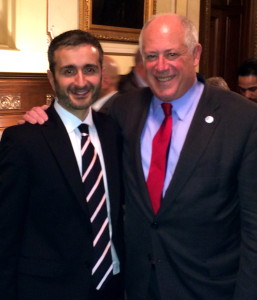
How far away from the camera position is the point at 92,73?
1.69 metres

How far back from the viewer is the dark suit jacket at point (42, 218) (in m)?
1.54

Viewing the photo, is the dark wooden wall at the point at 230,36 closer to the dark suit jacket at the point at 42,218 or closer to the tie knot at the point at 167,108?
the tie knot at the point at 167,108

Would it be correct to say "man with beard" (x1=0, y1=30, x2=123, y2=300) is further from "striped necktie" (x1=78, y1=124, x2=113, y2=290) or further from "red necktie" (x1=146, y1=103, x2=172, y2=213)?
"red necktie" (x1=146, y1=103, x2=172, y2=213)

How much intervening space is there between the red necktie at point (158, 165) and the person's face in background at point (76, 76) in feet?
0.98

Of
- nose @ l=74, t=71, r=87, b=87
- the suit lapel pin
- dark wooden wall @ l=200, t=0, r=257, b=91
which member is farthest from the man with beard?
dark wooden wall @ l=200, t=0, r=257, b=91

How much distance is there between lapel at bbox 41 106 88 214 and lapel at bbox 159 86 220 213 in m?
0.32

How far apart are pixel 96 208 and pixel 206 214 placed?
15.7 inches

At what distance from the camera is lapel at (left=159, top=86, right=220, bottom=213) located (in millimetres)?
1647

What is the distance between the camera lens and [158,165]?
5.66 feet

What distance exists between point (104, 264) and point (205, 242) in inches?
15.2

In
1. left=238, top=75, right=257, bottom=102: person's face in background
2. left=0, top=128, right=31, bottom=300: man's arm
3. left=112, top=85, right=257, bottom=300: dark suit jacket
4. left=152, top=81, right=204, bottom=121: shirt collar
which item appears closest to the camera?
left=0, top=128, right=31, bottom=300: man's arm

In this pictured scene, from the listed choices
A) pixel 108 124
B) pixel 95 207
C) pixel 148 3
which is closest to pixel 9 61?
pixel 148 3

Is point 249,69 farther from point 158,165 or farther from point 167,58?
point 158,165

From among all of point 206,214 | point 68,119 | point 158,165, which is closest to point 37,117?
point 68,119
